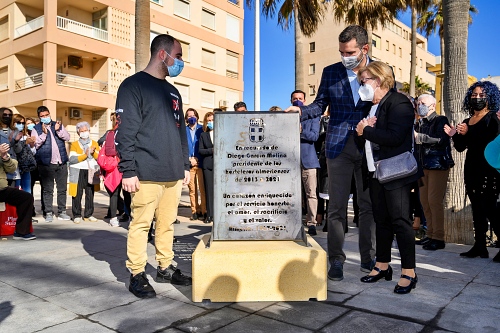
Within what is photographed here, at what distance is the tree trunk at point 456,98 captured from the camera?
224 inches

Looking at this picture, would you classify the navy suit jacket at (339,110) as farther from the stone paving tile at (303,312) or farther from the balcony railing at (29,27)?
the balcony railing at (29,27)

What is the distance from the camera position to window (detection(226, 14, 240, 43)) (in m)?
31.9

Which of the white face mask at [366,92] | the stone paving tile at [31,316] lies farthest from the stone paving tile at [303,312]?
the white face mask at [366,92]

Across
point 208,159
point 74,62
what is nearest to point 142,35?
point 208,159

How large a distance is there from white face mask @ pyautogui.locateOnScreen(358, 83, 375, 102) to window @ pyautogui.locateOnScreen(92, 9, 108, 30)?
24.5 metres

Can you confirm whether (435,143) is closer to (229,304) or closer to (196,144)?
(229,304)

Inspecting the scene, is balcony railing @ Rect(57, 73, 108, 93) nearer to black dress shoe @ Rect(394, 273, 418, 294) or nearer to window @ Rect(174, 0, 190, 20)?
window @ Rect(174, 0, 190, 20)

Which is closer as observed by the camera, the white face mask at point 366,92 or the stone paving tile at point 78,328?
the stone paving tile at point 78,328

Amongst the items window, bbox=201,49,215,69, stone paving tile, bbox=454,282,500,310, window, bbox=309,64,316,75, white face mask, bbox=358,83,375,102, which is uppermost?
window, bbox=309,64,316,75

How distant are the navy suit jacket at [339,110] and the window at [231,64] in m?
28.3

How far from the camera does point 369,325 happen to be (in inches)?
110

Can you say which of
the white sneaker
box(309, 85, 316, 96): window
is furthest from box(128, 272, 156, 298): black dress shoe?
box(309, 85, 316, 96): window

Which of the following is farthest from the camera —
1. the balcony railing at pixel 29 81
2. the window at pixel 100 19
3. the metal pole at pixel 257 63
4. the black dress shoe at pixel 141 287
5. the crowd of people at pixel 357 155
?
the window at pixel 100 19

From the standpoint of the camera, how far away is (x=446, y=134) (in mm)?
5320
